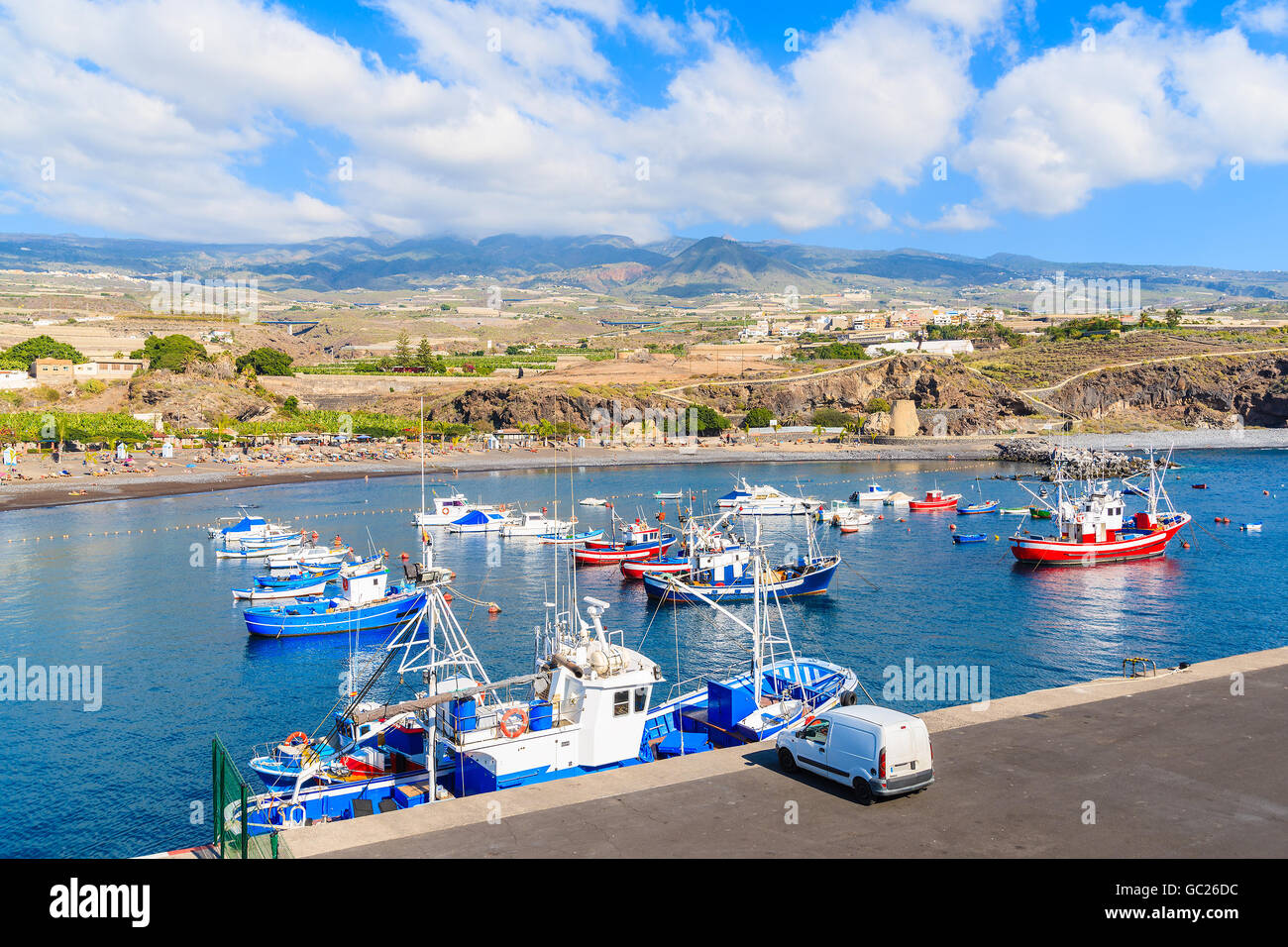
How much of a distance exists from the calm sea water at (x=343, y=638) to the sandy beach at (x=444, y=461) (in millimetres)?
10502

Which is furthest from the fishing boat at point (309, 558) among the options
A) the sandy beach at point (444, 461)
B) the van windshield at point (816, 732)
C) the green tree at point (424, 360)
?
the green tree at point (424, 360)

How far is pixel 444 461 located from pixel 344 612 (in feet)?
243

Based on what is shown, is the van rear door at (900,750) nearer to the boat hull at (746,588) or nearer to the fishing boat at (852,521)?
the boat hull at (746,588)

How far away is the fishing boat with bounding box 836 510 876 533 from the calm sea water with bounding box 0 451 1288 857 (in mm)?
1025

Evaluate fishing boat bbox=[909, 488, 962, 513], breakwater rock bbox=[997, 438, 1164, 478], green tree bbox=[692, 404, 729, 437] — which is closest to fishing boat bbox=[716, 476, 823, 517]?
fishing boat bbox=[909, 488, 962, 513]

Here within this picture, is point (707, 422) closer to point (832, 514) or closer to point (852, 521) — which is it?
point (832, 514)

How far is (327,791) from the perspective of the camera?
20.5 m

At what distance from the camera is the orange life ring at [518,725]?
19312mm

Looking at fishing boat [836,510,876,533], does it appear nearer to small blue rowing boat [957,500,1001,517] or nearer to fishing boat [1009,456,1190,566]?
small blue rowing boat [957,500,1001,517]

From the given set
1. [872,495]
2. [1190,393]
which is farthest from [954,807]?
[1190,393]

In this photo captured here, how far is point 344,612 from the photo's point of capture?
4366cm

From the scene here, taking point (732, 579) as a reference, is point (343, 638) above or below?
below

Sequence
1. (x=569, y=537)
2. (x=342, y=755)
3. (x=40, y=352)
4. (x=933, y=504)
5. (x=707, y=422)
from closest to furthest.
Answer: (x=342, y=755)
(x=569, y=537)
(x=933, y=504)
(x=40, y=352)
(x=707, y=422)

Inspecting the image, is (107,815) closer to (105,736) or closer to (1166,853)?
(105,736)
